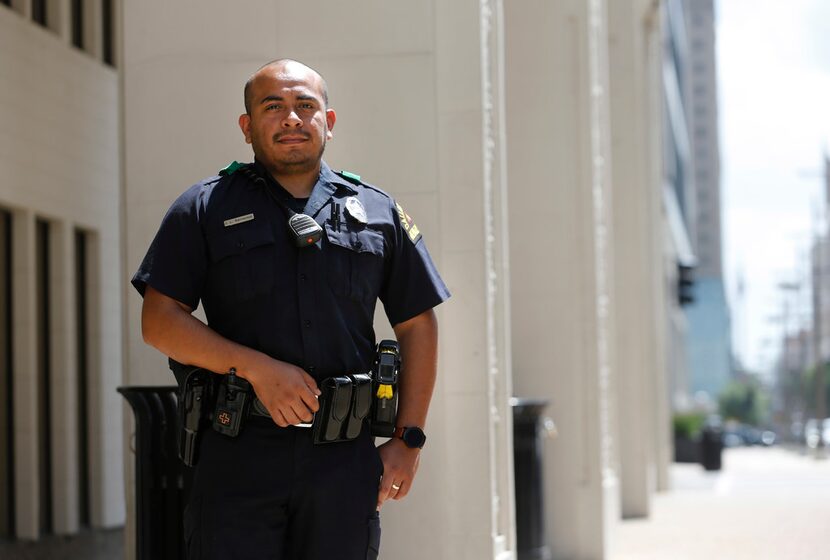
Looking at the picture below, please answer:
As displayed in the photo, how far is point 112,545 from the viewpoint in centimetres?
1288

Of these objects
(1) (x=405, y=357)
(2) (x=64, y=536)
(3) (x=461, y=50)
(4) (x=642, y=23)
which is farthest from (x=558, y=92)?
(4) (x=642, y=23)

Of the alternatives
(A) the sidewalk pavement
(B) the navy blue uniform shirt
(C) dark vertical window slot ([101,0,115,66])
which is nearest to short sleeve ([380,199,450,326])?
(B) the navy blue uniform shirt

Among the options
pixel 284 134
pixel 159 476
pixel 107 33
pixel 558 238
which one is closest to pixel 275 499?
pixel 284 134

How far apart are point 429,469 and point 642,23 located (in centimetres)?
1672

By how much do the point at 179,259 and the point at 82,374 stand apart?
10.7 metres

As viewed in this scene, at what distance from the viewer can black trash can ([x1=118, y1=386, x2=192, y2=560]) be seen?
278 inches

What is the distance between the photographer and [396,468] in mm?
4656

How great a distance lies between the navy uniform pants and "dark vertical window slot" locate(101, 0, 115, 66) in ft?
37.4

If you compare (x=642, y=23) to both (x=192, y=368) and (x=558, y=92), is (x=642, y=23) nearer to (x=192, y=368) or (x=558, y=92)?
(x=558, y=92)

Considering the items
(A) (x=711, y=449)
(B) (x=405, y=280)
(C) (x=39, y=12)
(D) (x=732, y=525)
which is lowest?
(A) (x=711, y=449)

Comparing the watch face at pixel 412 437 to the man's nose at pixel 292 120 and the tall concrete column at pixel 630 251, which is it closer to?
the man's nose at pixel 292 120

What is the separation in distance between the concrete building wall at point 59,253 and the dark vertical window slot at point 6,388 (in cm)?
5

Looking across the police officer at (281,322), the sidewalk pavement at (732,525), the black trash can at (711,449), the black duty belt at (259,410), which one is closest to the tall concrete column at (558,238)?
the sidewalk pavement at (732,525)

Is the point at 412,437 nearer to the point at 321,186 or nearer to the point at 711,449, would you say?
the point at 321,186
